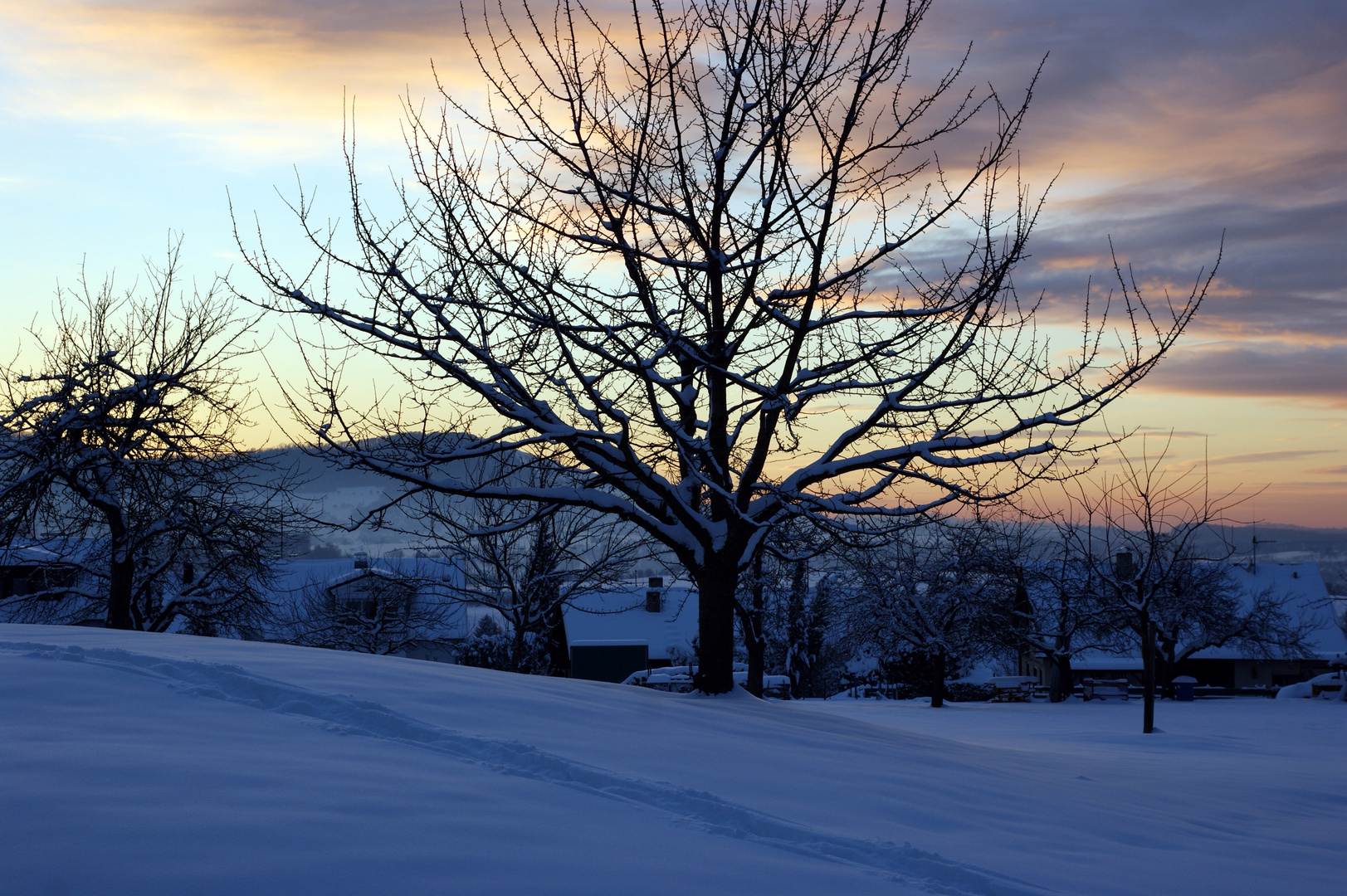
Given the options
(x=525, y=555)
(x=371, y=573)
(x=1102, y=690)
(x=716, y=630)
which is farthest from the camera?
(x=371, y=573)

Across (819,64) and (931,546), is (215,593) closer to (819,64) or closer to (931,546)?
(819,64)

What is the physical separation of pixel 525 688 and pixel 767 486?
293 centimetres

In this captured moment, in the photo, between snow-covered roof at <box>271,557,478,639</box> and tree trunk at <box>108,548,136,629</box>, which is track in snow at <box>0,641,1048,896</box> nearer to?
tree trunk at <box>108,548,136,629</box>

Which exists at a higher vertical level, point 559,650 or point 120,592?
point 120,592

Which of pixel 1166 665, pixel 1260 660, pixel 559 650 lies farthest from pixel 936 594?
pixel 1260 660

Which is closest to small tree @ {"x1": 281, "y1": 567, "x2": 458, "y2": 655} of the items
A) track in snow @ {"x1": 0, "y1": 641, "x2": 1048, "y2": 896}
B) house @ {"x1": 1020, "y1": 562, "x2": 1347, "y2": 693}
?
track in snow @ {"x1": 0, "y1": 641, "x2": 1048, "y2": 896}

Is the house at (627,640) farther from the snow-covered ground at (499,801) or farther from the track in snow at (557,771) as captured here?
the track in snow at (557,771)

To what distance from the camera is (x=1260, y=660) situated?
39031 mm

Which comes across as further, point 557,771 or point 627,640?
point 627,640

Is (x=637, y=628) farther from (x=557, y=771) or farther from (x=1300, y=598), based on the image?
(x=557, y=771)

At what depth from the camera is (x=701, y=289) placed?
852cm

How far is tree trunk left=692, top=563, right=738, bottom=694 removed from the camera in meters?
8.53

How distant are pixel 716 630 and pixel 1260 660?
39.5 m

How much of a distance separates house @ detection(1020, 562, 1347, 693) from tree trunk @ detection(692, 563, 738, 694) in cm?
3607
